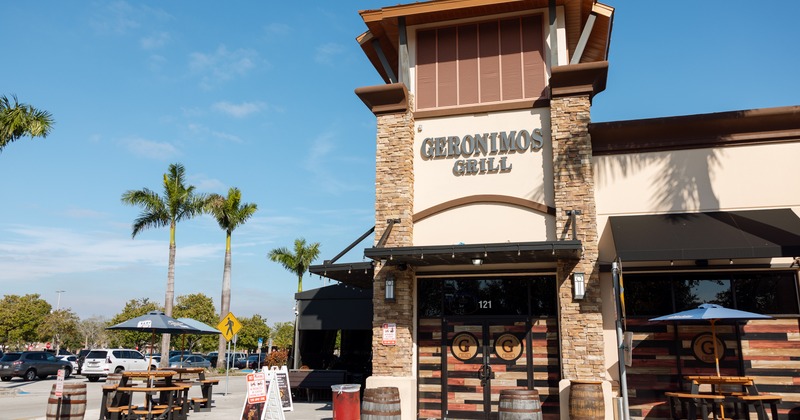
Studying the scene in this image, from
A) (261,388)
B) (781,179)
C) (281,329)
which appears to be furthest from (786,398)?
(281,329)

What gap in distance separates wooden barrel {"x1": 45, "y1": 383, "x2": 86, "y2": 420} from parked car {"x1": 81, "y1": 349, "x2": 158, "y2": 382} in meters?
18.0

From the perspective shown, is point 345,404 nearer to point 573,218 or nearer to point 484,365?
point 484,365

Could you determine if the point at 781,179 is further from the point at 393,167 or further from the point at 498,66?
the point at 393,167

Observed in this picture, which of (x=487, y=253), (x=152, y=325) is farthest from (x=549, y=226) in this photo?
(x=152, y=325)

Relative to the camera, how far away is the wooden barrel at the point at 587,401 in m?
11.1

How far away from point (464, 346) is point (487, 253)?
2.89m

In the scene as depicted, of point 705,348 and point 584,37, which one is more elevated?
point 584,37

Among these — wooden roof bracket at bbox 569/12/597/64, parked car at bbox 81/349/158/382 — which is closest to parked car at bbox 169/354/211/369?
parked car at bbox 81/349/158/382

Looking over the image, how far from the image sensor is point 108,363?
29969 mm

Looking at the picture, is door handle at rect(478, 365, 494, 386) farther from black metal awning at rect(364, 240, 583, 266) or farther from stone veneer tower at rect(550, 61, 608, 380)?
black metal awning at rect(364, 240, 583, 266)

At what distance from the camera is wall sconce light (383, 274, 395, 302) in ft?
44.5

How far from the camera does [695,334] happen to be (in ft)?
40.0

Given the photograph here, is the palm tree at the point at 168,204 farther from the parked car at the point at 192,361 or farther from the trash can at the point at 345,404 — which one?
the trash can at the point at 345,404

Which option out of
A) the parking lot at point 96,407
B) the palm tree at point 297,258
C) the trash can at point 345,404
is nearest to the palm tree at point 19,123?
the parking lot at point 96,407
